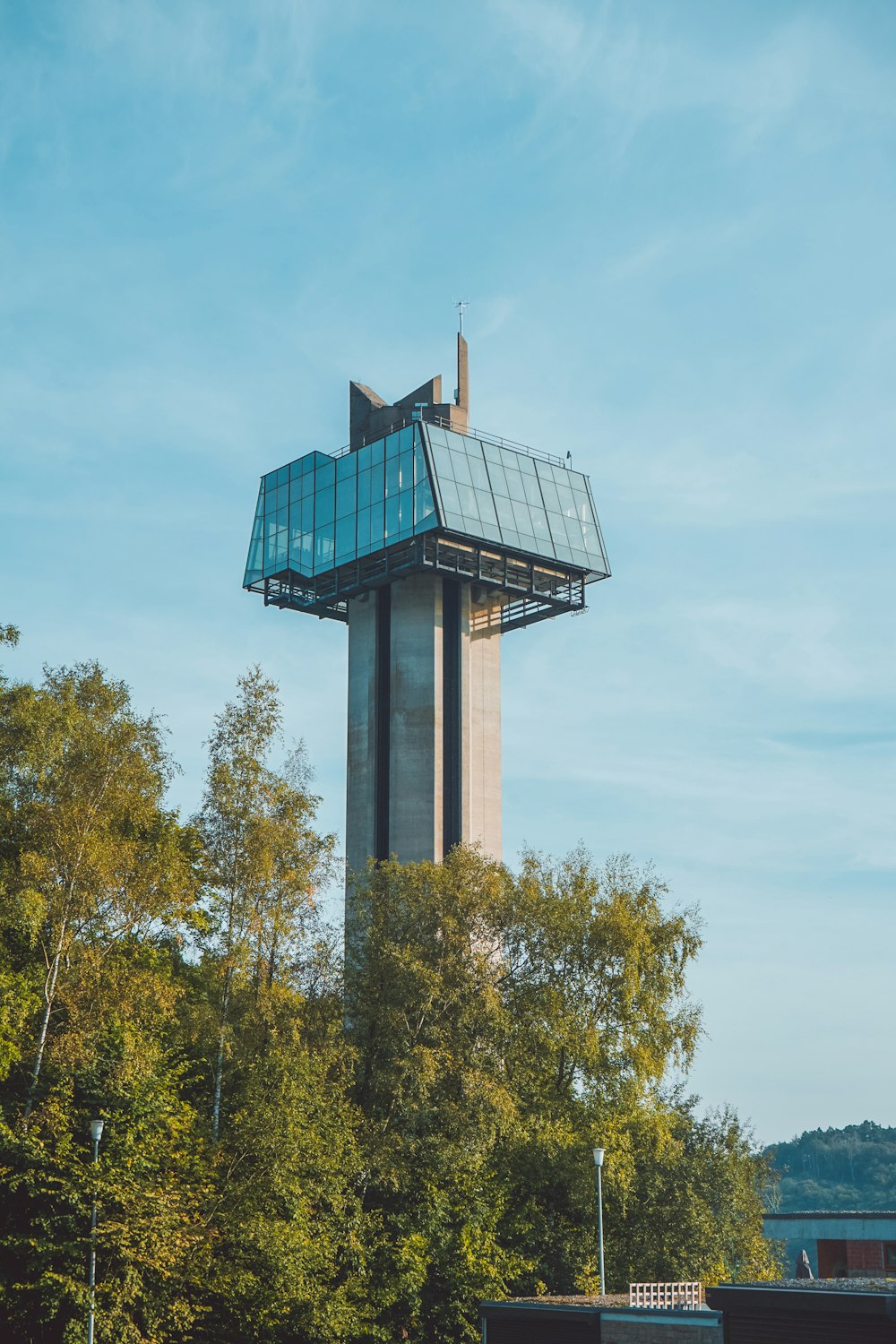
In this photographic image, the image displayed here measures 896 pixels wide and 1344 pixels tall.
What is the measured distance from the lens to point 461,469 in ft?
243

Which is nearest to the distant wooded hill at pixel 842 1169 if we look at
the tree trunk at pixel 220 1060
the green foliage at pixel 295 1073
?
the green foliage at pixel 295 1073

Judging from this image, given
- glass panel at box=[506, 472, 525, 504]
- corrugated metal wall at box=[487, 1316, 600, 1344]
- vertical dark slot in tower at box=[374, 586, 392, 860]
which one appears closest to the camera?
corrugated metal wall at box=[487, 1316, 600, 1344]

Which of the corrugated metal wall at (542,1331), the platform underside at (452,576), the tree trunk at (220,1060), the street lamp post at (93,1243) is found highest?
the platform underside at (452,576)

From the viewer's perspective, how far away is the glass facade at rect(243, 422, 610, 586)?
72.6 metres

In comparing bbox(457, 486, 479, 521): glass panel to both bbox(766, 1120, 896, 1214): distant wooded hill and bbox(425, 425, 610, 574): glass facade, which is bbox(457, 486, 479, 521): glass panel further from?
bbox(766, 1120, 896, 1214): distant wooded hill

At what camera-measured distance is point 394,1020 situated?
151 ft

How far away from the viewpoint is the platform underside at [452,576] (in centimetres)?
7300

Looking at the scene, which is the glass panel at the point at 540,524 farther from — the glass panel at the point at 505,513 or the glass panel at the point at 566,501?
the glass panel at the point at 566,501

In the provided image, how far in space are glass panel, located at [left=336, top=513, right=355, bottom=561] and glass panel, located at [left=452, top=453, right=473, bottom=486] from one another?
5626mm

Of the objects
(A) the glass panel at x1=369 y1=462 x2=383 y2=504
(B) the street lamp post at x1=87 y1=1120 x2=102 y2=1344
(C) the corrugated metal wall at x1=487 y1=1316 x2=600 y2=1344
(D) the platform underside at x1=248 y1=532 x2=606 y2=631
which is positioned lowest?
(C) the corrugated metal wall at x1=487 y1=1316 x2=600 y2=1344

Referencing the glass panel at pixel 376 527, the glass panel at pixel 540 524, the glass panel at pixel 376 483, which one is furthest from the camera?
the glass panel at pixel 540 524

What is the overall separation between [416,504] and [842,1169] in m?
122

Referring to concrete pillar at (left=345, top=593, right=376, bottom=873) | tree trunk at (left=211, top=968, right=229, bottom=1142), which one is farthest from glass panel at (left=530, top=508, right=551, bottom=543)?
tree trunk at (left=211, top=968, right=229, bottom=1142)

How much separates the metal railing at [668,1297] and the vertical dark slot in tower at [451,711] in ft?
112
